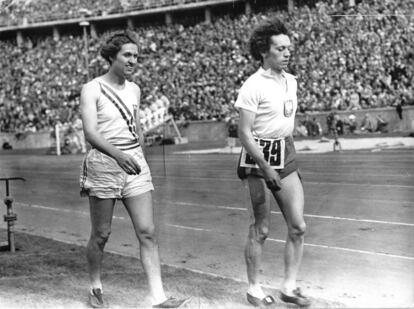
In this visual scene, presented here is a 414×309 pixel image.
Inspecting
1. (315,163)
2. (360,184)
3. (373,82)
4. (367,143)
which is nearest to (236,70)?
(373,82)

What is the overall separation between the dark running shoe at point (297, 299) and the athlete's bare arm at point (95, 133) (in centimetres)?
128

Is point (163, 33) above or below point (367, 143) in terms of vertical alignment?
above

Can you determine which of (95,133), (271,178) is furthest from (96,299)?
(271,178)

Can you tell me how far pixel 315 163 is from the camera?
58.6 feet

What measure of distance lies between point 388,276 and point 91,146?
252 cm

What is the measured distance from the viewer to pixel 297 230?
5.06 metres

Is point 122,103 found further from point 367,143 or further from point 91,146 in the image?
point 367,143

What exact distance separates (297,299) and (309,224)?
400cm

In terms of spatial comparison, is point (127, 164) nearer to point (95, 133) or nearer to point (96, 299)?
point (95, 133)

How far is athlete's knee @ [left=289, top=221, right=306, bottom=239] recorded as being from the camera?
5.04m

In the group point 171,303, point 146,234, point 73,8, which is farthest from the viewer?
point 73,8

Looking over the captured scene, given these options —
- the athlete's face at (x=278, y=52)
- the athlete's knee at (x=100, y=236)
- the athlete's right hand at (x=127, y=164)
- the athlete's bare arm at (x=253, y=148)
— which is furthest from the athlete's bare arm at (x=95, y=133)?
the athlete's face at (x=278, y=52)

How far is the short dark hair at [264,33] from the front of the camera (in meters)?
4.94

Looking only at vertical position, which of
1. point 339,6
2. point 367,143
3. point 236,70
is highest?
point 339,6
